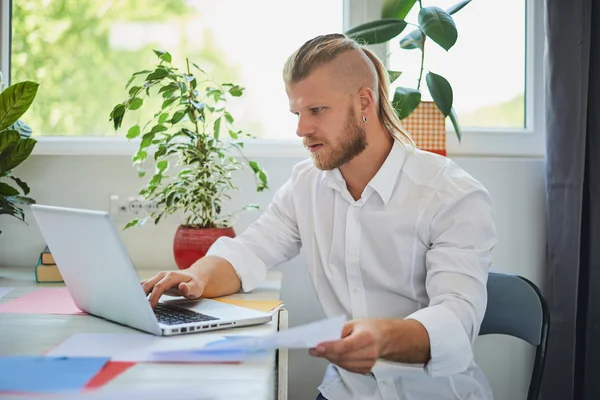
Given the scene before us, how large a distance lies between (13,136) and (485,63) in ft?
5.07

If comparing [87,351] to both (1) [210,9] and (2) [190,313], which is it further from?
(1) [210,9]

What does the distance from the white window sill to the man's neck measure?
0.61 meters

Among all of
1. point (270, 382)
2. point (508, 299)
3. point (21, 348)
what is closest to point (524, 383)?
point (508, 299)

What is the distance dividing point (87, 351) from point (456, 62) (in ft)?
5.56

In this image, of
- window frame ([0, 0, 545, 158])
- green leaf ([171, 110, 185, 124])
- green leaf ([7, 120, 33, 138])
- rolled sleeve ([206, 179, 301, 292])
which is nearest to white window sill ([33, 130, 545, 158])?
window frame ([0, 0, 545, 158])

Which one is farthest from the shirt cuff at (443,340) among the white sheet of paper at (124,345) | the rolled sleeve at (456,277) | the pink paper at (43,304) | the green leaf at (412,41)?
Result: the green leaf at (412,41)

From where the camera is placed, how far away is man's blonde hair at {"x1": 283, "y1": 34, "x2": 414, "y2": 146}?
1.52 metres

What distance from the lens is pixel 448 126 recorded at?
225 cm

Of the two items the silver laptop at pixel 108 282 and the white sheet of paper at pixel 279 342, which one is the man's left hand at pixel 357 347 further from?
the silver laptop at pixel 108 282

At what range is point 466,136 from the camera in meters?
2.22

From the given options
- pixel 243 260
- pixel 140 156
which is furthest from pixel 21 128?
pixel 243 260

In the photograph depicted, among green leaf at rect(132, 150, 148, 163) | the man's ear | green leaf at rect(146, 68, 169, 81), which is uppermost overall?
green leaf at rect(146, 68, 169, 81)

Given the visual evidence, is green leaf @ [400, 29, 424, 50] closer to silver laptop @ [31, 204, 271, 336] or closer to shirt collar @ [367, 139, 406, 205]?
shirt collar @ [367, 139, 406, 205]

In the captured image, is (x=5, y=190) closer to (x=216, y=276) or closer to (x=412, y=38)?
(x=216, y=276)
